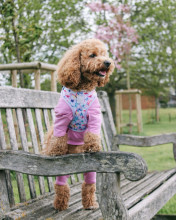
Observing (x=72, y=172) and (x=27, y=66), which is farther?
(x=27, y=66)

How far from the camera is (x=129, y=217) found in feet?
5.06

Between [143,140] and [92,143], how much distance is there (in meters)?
1.46

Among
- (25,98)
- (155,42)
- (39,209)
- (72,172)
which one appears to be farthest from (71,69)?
(155,42)

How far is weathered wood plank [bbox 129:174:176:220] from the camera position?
1692 mm

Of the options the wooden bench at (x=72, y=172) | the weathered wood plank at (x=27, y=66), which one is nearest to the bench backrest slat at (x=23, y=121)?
the wooden bench at (x=72, y=172)

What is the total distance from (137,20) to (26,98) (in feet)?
38.1

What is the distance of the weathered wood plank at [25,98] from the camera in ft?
6.84

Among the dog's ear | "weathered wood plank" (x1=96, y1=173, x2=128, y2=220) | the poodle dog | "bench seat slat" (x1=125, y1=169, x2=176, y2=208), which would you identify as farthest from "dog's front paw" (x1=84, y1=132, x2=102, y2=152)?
"bench seat slat" (x1=125, y1=169, x2=176, y2=208)

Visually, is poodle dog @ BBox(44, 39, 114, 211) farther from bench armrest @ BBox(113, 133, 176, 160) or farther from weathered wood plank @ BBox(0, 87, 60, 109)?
bench armrest @ BBox(113, 133, 176, 160)

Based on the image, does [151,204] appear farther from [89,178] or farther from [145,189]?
[145,189]

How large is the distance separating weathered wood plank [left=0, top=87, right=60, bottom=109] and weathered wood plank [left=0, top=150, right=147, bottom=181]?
57cm

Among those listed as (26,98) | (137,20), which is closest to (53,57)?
(137,20)

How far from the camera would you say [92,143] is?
158 cm

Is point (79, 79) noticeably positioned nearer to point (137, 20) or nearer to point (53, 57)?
point (53, 57)
